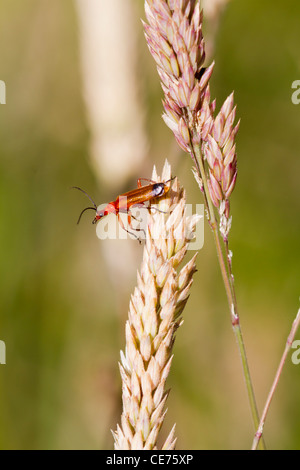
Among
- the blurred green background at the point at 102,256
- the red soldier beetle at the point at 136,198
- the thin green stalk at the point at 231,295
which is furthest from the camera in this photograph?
the blurred green background at the point at 102,256

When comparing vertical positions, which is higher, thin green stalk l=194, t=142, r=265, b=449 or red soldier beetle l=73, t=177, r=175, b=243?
red soldier beetle l=73, t=177, r=175, b=243

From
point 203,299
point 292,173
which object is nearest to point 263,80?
point 292,173

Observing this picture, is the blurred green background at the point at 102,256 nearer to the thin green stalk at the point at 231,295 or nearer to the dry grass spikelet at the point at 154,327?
the dry grass spikelet at the point at 154,327

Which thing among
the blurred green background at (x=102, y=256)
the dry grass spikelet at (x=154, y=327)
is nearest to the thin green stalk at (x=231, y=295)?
the dry grass spikelet at (x=154, y=327)

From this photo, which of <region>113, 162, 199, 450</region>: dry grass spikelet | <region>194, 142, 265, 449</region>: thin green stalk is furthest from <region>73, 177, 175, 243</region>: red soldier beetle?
<region>194, 142, 265, 449</region>: thin green stalk

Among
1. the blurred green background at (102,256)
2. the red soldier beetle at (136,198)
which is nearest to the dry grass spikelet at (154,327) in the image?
the red soldier beetle at (136,198)

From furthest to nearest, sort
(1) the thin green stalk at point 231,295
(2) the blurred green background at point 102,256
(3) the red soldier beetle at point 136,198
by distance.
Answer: (2) the blurred green background at point 102,256
(3) the red soldier beetle at point 136,198
(1) the thin green stalk at point 231,295

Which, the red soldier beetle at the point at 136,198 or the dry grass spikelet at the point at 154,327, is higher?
the red soldier beetle at the point at 136,198

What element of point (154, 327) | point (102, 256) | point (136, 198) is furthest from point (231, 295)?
point (102, 256)

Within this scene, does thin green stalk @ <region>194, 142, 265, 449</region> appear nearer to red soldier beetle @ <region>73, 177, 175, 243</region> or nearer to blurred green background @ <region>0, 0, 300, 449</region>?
red soldier beetle @ <region>73, 177, 175, 243</region>

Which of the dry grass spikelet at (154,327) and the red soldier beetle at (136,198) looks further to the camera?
the red soldier beetle at (136,198)
